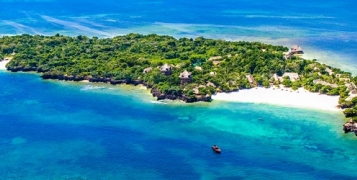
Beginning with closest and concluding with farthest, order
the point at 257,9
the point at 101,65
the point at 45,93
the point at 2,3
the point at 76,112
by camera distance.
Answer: the point at 76,112 → the point at 45,93 → the point at 101,65 → the point at 257,9 → the point at 2,3

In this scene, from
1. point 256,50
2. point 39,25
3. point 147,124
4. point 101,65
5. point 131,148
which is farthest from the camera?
point 39,25

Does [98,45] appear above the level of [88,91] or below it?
above

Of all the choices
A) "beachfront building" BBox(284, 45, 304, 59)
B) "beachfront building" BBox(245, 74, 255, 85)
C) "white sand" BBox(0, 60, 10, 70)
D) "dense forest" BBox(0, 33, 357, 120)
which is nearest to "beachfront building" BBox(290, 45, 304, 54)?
"beachfront building" BBox(284, 45, 304, 59)

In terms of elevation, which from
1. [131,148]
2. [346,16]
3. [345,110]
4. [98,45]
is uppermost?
[346,16]

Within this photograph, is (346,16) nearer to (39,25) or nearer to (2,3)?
(39,25)

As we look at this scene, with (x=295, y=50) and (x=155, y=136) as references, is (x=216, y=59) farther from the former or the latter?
(x=155, y=136)

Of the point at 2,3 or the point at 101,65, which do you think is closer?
the point at 101,65

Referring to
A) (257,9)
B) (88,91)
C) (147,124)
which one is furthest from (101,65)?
(257,9)
